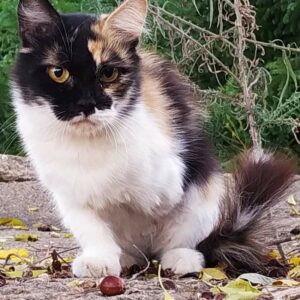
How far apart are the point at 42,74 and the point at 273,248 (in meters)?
1.08

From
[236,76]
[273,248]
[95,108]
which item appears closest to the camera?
[95,108]

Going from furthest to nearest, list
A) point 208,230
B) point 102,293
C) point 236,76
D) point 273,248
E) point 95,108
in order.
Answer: point 236,76, point 273,248, point 208,230, point 95,108, point 102,293

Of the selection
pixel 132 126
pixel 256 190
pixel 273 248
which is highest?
pixel 132 126

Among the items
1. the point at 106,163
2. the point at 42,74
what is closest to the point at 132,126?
the point at 106,163

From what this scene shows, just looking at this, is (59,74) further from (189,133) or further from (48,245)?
(48,245)

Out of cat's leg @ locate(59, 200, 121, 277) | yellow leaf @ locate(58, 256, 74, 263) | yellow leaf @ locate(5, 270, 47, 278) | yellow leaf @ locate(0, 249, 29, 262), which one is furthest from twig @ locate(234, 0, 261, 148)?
yellow leaf @ locate(5, 270, 47, 278)

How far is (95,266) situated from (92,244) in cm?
10

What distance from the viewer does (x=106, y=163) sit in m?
2.74

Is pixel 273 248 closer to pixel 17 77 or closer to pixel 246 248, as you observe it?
pixel 246 248

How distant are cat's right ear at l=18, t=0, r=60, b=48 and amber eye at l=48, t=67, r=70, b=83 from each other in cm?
13

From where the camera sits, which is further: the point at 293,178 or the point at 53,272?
the point at 293,178

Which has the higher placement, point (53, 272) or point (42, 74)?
point (42, 74)

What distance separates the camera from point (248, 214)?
116 inches

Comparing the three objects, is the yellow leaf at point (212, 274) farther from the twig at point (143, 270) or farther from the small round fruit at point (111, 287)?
the small round fruit at point (111, 287)
